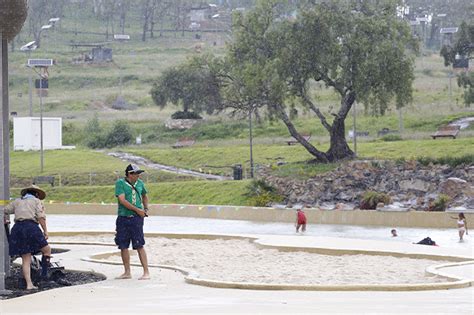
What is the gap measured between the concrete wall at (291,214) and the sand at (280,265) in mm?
14907

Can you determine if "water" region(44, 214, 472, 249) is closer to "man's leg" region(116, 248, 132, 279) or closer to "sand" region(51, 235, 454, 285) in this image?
"sand" region(51, 235, 454, 285)

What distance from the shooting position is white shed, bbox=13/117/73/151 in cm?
7575

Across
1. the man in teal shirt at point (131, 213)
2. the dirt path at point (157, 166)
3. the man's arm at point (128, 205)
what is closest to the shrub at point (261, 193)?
the dirt path at point (157, 166)

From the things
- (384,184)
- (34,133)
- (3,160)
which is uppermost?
(3,160)

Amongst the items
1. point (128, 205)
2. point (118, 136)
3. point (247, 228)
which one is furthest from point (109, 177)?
point (128, 205)

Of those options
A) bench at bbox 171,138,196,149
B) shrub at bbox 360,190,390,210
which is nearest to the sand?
shrub at bbox 360,190,390,210

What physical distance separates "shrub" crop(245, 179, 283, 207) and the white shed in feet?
90.1

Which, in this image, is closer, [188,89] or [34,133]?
[34,133]

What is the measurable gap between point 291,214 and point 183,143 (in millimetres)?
35914

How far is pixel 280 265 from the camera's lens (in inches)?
760

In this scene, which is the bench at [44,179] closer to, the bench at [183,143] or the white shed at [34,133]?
the white shed at [34,133]

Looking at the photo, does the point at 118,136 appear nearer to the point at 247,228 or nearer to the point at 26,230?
the point at 247,228

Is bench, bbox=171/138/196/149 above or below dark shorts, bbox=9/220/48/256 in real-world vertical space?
below

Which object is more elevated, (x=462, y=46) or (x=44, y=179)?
(x=462, y=46)
